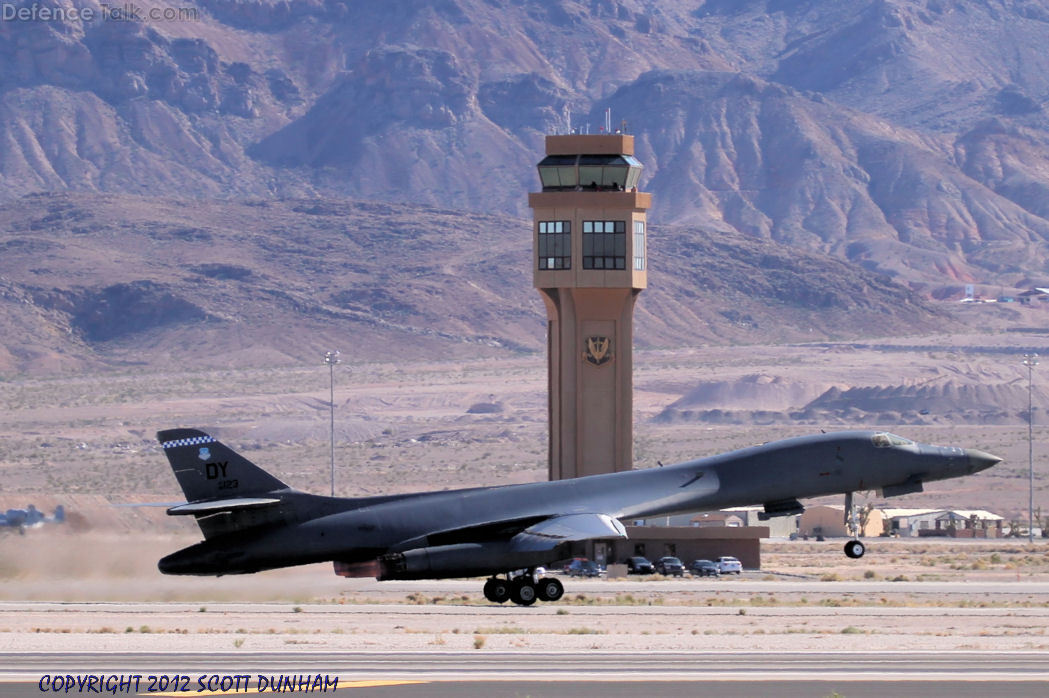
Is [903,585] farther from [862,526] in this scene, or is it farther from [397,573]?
[862,526]

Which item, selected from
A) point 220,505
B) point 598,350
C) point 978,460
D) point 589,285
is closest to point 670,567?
point 598,350

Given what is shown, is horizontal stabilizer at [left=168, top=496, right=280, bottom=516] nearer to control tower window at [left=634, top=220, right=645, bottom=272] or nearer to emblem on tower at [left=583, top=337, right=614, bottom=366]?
emblem on tower at [left=583, top=337, right=614, bottom=366]

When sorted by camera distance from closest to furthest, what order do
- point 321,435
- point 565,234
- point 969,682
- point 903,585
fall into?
point 969,682 < point 903,585 < point 565,234 < point 321,435

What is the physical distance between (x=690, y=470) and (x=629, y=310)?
865 inches

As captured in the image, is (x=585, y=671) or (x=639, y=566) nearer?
(x=585, y=671)

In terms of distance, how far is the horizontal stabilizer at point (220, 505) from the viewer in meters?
48.5

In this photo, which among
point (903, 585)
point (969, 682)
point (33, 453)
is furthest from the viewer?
point (33, 453)

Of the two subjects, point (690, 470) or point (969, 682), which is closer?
point (969, 682)

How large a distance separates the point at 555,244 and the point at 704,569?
43.3ft

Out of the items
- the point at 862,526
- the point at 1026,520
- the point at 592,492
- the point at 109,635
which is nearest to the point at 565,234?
the point at 592,492

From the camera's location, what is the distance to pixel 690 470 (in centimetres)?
5231

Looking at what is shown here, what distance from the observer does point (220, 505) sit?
4897 cm

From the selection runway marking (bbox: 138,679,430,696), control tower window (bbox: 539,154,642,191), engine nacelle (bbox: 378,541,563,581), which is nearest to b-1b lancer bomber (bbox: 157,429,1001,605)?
engine nacelle (bbox: 378,541,563,581)

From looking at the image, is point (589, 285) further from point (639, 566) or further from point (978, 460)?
point (978, 460)
